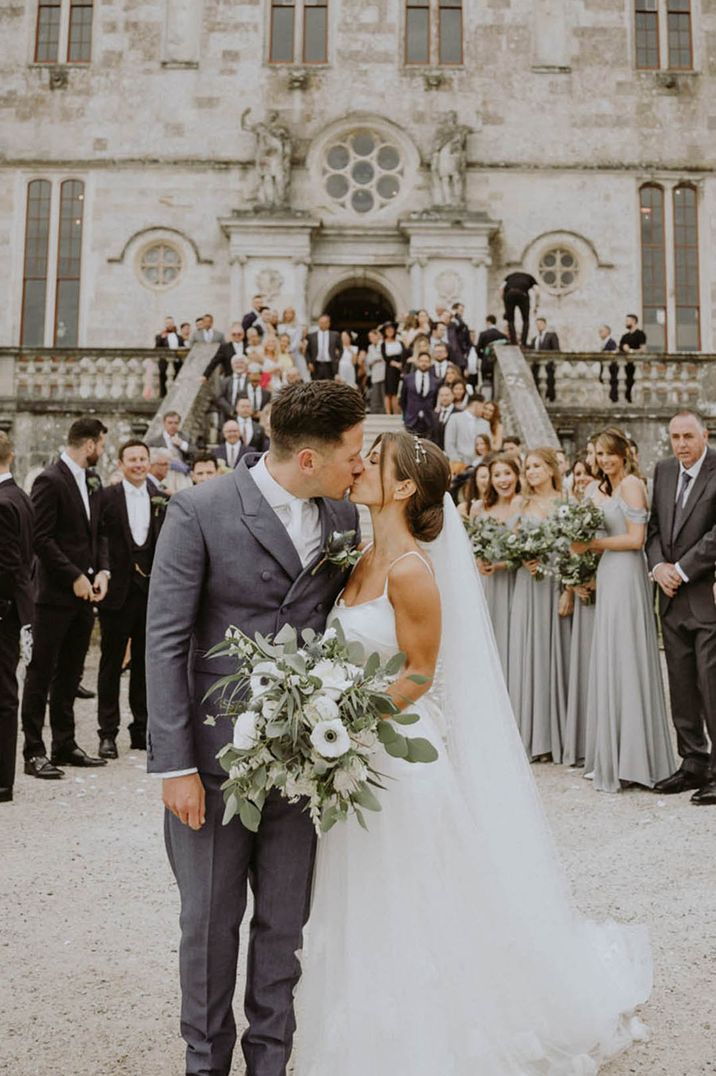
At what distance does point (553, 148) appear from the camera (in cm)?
2248

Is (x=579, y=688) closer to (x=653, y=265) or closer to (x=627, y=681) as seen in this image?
(x=627, y=681)

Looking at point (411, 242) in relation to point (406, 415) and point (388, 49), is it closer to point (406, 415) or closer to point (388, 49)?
point (388, 49)

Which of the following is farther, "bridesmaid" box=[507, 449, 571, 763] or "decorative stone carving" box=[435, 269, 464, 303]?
"decorative stone carving" box=[435, 269, 464, 303]

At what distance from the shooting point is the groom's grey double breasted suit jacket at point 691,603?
6.67 meters

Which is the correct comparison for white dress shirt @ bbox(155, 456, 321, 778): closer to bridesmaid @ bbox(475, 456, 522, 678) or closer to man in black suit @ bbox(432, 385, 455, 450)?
bridesmaid @ bbox(475, 456, 522, 678)

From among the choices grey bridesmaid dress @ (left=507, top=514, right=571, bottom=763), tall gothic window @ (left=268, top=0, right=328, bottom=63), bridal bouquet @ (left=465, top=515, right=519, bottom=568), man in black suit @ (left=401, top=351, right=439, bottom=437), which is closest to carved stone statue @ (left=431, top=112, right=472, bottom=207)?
tall gothic window @ (left=268, top=0, right=328, bottom=63)

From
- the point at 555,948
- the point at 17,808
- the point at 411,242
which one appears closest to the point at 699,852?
the point at 555,948

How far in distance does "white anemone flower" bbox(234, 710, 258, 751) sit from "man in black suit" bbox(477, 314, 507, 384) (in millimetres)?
14722

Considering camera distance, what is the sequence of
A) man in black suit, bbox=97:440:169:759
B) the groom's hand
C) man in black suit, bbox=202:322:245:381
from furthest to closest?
man in black suit, bbox=202:322:245:381 → man in black suit, bbox=97:440:169:759 → the groom's hand

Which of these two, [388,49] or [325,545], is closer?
[325,545]

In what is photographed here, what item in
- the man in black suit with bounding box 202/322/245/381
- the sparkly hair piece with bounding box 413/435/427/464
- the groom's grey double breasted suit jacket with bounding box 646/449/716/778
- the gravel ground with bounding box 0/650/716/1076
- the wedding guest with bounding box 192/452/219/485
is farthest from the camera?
the man in black suit with bounding box 202/322/245/381

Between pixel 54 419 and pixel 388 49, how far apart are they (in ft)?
39.3

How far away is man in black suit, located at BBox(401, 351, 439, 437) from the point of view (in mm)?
14046

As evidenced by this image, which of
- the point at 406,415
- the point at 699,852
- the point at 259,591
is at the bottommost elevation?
the point at 699,852
